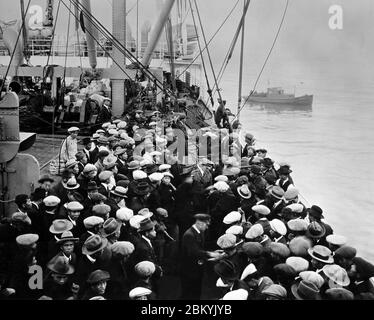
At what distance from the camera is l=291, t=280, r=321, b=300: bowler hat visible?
2.99 meters

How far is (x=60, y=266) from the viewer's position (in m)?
3.22

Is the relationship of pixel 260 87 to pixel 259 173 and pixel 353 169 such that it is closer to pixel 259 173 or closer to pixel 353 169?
pixel 353 169

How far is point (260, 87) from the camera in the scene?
6050 centimetres

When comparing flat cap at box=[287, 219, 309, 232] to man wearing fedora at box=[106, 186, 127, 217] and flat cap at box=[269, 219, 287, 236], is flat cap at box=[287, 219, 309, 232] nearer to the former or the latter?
flat cap at box=[269, 219, 287, 236]

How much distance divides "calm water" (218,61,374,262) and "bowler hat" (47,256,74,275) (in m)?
6.46

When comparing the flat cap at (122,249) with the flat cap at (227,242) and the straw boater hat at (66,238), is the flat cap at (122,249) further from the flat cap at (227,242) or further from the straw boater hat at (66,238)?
the flat cap at (227,242)

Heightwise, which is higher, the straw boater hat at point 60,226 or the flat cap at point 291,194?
the flat cap at point 291,194

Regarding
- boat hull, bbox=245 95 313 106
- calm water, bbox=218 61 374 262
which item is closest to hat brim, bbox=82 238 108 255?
calm water, bbox=218 61 374 262

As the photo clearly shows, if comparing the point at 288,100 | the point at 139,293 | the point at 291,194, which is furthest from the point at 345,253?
the point at 288,100

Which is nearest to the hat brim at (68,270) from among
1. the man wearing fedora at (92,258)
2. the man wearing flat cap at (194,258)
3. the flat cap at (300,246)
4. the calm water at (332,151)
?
the man wearing fedora at (92,258)

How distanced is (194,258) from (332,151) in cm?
1973

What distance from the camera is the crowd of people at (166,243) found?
10.5 ft

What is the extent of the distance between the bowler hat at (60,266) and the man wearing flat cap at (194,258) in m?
1.00
